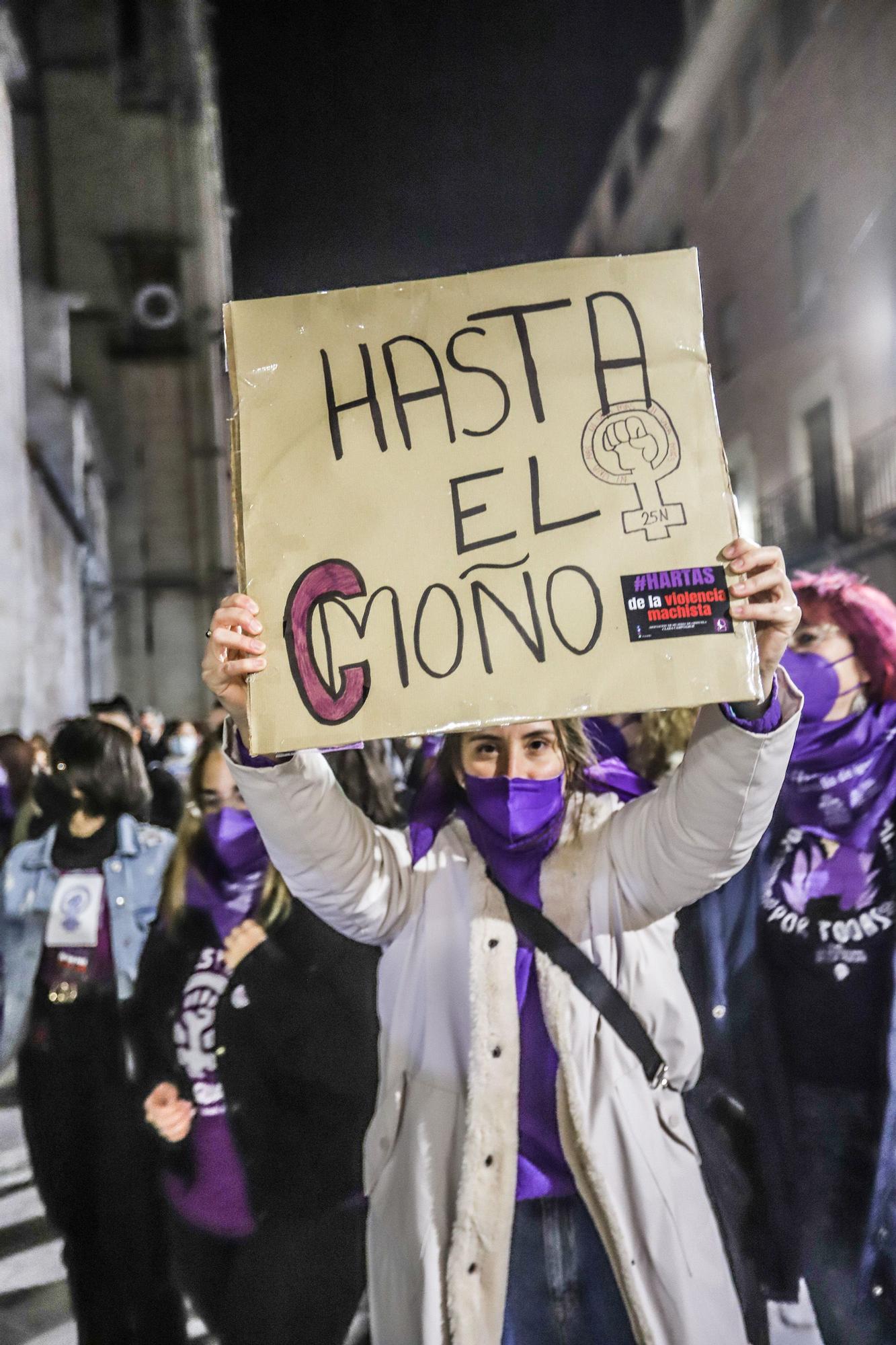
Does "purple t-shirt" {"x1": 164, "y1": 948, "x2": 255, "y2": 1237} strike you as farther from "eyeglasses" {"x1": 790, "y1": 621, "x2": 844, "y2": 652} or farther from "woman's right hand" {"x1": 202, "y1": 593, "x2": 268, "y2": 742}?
"eyeglasses" {"x1": 790, "y1": 621, "x2": 844, "y2": 652}

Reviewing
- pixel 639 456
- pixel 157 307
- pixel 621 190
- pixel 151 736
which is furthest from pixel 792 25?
pixel 157 307

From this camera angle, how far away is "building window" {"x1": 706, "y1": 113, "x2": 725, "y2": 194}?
12.2 metres

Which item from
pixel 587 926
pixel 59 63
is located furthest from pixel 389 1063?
pixel 59 63

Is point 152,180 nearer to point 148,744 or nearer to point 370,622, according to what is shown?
point 148,744

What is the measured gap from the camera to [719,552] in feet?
4.97

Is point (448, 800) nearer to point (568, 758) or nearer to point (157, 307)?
point (568, 758)

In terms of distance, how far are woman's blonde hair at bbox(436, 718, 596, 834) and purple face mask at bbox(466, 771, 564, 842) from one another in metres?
0.09

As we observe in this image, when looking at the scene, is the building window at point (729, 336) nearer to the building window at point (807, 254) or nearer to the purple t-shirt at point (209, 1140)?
the building window at point (807, 254)

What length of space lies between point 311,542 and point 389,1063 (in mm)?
884

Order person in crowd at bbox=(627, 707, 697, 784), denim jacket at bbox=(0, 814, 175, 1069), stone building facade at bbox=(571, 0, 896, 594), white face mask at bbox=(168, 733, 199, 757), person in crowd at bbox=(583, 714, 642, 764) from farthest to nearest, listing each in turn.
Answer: stone building facade at bbox=(571, 0, 896, 594) < white face mask at bbox=(168, 733, 199, 757) < person in crowd at bbox=(627, 707, 697, 784) < denim jacket at bbox=(0, 814, 175, 1069) < person in crowd at bbox=(583, 714, 642, 764)

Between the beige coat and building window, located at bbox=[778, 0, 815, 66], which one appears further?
building window, located at bbox=[778, 0, 815, 66]

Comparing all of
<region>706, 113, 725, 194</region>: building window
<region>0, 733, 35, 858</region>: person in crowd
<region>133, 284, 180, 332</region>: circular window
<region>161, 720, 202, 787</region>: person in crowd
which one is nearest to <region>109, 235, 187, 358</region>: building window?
<region>133, 284, 180, 332</region>: circular window

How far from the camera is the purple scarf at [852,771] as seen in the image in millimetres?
2580

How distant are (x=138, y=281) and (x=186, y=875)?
83.9 feet
